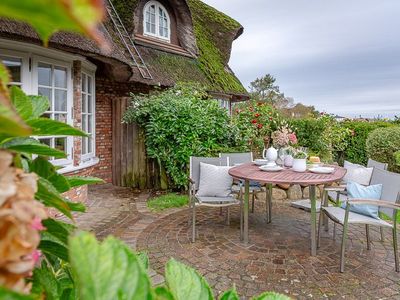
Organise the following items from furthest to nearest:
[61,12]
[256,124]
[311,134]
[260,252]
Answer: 1. [311,134]
2. [256,124]
3. [260,252]
4. [61,12]

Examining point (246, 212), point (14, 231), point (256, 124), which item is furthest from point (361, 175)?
point (14, 231)

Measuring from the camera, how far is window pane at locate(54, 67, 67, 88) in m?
5.49

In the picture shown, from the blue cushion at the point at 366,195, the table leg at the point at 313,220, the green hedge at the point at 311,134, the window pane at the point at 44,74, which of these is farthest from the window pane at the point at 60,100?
the green hedge at the point at 311,134

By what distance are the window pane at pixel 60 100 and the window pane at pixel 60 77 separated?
13 cm

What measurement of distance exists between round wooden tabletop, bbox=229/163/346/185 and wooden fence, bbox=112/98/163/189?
3.13 m

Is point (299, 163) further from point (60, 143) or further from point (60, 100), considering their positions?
point (60, 100)

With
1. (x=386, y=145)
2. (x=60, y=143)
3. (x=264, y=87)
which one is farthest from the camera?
(x=264, y=87)

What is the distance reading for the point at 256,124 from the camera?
7.63 m

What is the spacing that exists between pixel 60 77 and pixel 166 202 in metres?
3.01

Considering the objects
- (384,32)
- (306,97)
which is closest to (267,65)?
(306,97)

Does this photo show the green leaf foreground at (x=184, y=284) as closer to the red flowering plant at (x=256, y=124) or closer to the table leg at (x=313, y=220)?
the table leg at (x=313, y=220)

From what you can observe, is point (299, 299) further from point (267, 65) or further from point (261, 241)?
point (267, 65)

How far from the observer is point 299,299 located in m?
2.79

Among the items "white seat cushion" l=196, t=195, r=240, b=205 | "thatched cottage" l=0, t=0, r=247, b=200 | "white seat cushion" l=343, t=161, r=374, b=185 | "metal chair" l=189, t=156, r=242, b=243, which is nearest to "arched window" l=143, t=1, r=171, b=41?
"thatched cottage" l=0, t=0, r=247, b=200
